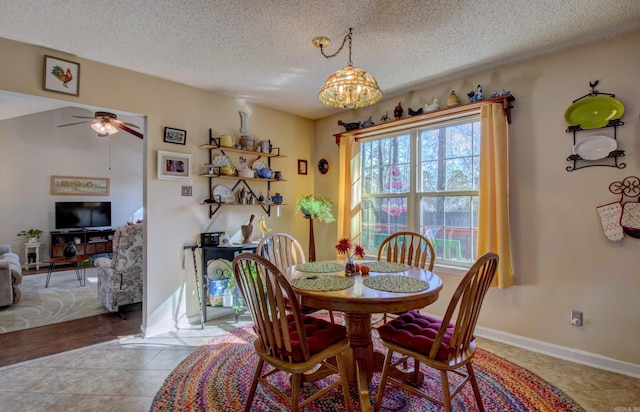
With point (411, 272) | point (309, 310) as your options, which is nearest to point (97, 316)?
point (309, 310)

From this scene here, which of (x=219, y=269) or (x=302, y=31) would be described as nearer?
(x=302, y=31)

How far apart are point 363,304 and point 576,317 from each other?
77.5 inches

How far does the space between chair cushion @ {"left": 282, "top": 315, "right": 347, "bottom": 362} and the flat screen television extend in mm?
6938

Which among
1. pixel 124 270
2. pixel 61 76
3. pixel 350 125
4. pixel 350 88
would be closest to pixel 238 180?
pixel 350 125

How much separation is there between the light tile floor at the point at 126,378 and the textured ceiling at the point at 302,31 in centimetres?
244

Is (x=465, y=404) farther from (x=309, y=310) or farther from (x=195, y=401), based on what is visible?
(x=195, y=401)

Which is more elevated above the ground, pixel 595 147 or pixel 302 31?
pixel 302 31

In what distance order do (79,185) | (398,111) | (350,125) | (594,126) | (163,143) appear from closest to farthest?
(594,126), (163,143), (398,111), (350,125), (79,185)

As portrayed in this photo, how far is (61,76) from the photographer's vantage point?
243 cm

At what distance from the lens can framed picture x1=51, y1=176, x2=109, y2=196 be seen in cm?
647

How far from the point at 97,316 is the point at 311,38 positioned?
3.70 metres

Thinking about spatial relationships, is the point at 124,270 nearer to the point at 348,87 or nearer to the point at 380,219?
the point at 380,219

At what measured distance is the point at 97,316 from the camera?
134 inches

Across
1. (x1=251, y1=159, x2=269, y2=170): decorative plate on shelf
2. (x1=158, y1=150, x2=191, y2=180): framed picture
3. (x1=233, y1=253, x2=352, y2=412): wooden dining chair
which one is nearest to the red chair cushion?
(x1=233, y1=253, x2=352, y2=412): wooden dining chair
